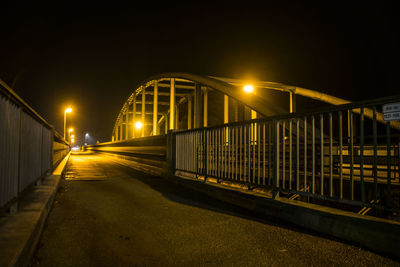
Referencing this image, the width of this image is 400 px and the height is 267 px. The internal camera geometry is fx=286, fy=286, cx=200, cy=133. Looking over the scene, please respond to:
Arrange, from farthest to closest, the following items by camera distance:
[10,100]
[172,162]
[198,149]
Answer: [172,162]
[198,149]
[10,100]

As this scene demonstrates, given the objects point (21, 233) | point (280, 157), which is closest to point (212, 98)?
point (280, 157)

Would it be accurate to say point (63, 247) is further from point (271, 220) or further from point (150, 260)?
point (271, 220)

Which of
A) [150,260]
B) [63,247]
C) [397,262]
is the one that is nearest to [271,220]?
[397,262]

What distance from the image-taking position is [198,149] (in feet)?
26.5

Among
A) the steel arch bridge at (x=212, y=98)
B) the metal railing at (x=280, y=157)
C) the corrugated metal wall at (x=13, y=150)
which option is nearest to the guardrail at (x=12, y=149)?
the corrugated metal wall at (x=13, y=150)

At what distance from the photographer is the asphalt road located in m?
2.96

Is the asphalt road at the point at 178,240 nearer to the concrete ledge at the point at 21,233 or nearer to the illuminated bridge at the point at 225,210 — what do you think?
the illuminated bridge at the point at 225,210

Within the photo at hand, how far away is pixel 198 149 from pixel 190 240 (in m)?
4.55

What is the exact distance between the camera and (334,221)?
3.74 metres

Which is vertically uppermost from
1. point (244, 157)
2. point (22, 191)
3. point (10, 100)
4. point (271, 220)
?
point (10, 100)

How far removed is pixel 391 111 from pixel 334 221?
1549 millimetres

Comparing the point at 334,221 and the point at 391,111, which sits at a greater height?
the point at 391,111

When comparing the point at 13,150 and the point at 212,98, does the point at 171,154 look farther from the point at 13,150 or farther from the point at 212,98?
the point at 212,98

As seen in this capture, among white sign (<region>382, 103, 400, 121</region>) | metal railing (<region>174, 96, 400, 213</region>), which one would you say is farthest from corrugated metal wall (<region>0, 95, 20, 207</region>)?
white sign (<region>382, 103, 400, 121</region>)
